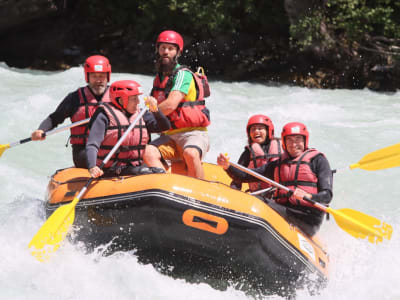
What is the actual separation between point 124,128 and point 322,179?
4.78 ft

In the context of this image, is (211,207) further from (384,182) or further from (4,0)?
(4,0)

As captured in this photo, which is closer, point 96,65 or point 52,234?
point 52,234

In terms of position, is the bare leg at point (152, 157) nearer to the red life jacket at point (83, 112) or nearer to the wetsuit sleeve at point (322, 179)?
the red life jacket at point (83, 112)

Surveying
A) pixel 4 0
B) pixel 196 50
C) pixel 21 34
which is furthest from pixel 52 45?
pixel 196 50

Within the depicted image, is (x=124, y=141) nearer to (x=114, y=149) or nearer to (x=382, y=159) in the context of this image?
(x=114, y=149)

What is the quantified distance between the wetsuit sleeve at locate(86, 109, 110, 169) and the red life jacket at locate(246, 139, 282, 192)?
1317 mm

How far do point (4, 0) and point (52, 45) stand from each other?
195 centimetres

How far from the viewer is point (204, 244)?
140 inches

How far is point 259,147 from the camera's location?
4629mm

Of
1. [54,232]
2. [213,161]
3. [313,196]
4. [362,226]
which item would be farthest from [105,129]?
[213,161]

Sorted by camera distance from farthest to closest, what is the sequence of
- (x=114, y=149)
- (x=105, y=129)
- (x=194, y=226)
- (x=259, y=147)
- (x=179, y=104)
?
(x=259, y=147) → (x=179, y=104) → (x=105, y=129) → (x=114, y=149) → (x=194, y=226)

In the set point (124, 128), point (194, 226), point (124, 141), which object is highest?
point (124, 128)

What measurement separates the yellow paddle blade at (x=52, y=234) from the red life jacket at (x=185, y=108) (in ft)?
3.34

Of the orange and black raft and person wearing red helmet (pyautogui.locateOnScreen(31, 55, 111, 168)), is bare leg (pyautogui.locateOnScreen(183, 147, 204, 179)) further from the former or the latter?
person wearing red helmet (pyautogui.locateOnScreen(31, 55, 111, 168))
